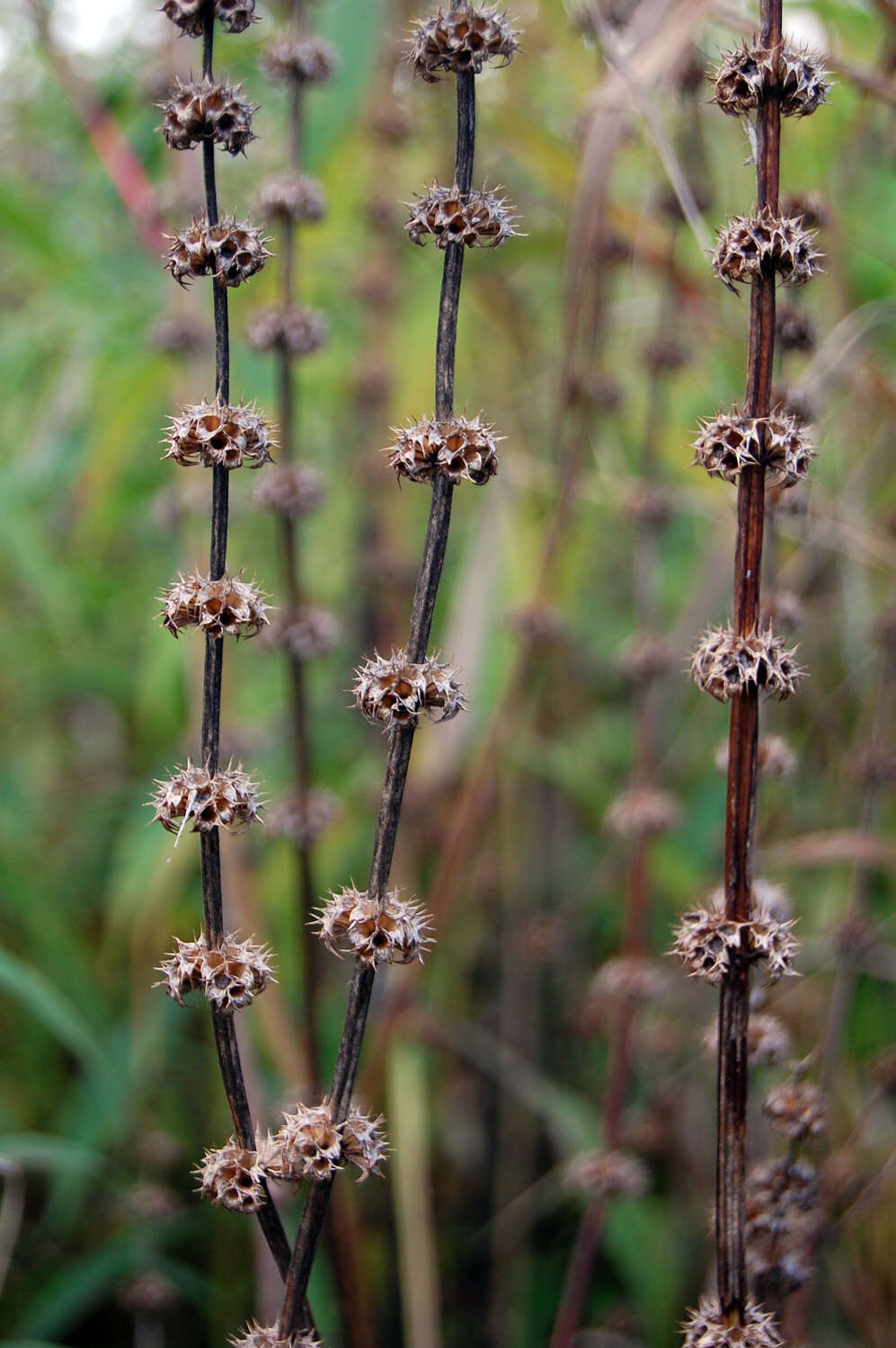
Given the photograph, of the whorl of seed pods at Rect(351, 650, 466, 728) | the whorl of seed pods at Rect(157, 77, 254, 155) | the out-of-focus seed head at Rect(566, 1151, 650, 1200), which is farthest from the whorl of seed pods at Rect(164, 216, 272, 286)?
the out-of-focus seed head at Rect(566, 1151, 650, 1200)

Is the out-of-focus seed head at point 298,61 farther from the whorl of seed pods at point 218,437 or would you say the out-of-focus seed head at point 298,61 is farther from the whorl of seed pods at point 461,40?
the whorl of seed pods at point 218,437

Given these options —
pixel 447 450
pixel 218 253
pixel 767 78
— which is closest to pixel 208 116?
pixel 218 253

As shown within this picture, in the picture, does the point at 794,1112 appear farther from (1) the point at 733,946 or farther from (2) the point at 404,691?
(2) the point at 404,691

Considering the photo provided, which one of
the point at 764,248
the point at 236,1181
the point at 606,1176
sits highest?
the point at 764,248

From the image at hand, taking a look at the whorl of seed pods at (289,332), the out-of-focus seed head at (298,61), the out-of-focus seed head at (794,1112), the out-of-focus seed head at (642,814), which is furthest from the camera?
the out-of-focus seed head at (642,814)

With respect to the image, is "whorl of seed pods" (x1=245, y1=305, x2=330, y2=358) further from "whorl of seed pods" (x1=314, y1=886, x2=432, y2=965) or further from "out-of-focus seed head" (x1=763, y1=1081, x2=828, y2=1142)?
"out-of-focus seed head" (x1=763, y1=1081, x2=828, y2=1142)

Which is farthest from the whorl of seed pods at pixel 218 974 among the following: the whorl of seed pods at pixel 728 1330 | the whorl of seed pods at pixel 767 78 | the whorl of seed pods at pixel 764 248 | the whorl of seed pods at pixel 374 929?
the whorl of seed pods at pixel 767 78
